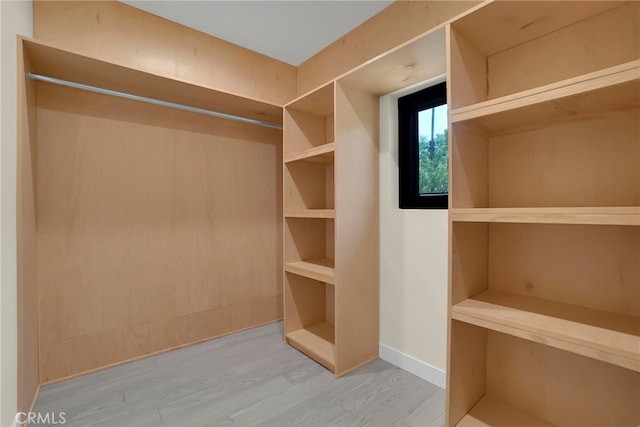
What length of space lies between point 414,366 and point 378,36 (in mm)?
2178

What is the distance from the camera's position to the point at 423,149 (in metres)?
1.81

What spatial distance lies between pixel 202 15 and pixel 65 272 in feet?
6.21

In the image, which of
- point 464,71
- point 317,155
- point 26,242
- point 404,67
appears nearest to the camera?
point 464,71

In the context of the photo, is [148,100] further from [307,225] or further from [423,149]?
[423,149]

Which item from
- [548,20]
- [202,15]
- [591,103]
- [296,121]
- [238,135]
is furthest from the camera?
[238,135]

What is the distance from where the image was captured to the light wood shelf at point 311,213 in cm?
177

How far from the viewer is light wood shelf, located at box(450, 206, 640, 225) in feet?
2.61

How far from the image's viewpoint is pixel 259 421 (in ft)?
4.41

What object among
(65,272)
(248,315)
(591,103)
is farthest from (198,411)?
(591,103)

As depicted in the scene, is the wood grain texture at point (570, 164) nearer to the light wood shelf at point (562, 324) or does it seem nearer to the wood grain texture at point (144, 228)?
the light wood shelf at point (562, 324)

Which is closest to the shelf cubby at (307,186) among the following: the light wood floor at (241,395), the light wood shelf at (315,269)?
the light wood shelf at (315,269)

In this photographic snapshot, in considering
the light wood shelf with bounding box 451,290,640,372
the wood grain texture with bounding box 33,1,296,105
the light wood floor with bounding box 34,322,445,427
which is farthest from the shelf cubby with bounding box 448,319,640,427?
the wood grain texture with bounding box 33,1,296,105

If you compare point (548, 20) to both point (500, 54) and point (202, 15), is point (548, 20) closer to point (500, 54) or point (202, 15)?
point (500, 54)

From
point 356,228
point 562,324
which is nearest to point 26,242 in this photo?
point 356,228
